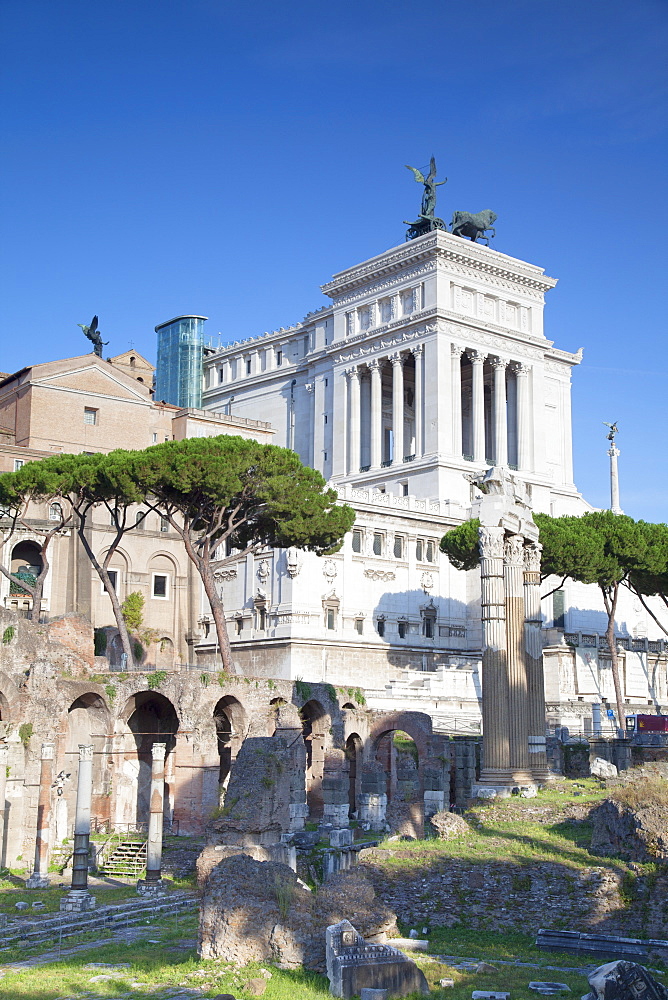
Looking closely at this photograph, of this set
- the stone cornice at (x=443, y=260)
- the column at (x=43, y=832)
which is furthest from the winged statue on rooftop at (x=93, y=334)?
the column at (x=43, y=832)

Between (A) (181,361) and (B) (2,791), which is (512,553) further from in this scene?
(A) (181,361)

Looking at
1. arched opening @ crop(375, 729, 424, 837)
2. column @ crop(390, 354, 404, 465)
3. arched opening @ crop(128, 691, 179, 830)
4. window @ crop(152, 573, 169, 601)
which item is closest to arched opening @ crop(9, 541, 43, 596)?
window @ crop(152, 573, 169, 601)

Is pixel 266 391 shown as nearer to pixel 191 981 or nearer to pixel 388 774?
pixel 388 774

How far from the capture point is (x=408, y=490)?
197 feet

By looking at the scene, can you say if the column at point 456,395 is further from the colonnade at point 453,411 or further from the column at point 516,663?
the column at point 516,663

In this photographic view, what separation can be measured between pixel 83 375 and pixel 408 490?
57.0 ft

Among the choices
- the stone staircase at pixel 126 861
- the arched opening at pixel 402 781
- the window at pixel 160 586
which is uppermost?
the window at pixel 160 586

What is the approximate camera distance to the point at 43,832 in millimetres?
24797

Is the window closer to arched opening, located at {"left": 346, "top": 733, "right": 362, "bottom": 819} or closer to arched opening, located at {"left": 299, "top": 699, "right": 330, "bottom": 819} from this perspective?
arched opening, located at {"left": 346, "top": 733, "right": 362, "bottom": 819}

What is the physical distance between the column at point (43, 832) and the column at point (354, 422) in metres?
39.8

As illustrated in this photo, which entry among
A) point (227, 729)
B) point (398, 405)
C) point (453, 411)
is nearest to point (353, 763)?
point (227, 729)

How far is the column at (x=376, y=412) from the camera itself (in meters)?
63.7

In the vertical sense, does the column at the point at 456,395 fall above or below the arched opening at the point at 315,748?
above

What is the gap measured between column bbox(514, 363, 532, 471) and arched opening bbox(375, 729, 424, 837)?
92.1 feet
